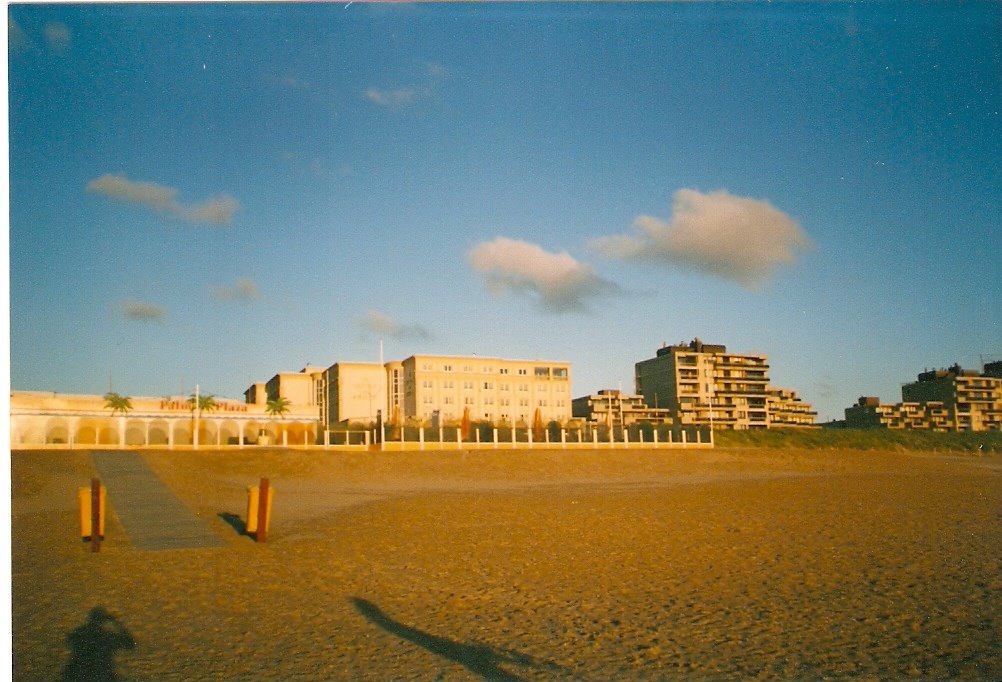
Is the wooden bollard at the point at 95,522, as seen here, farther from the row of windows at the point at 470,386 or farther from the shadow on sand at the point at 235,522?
the row of windows at the point at 470,386

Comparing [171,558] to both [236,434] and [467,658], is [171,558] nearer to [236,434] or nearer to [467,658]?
[467,658]

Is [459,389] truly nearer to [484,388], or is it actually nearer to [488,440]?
[484,388]

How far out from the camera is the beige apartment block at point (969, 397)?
398 feet

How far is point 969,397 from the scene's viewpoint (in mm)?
125000

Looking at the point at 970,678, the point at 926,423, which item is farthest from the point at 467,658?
the point at 926,423

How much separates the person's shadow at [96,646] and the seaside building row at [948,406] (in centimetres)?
13057

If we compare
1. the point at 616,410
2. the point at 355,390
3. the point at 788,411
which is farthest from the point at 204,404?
the point at 788,411

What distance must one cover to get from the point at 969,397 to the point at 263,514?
450ft

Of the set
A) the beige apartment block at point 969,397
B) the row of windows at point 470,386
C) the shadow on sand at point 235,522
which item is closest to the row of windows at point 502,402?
the row of windows at point 470,386

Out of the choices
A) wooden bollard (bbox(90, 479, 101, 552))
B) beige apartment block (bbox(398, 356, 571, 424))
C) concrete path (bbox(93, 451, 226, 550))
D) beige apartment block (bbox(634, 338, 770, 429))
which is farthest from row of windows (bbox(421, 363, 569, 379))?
wooden bollard (bbox(90, 479, 101, 552))

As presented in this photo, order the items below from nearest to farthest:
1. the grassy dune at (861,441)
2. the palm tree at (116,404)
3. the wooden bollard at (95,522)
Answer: the wooden bollard at (95,522), the palm tree at (116,404), the grassy dune at (861,441)

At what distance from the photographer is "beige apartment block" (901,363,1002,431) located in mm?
121250

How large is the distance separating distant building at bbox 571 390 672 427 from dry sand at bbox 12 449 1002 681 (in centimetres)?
10517

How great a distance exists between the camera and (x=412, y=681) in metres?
6.02
